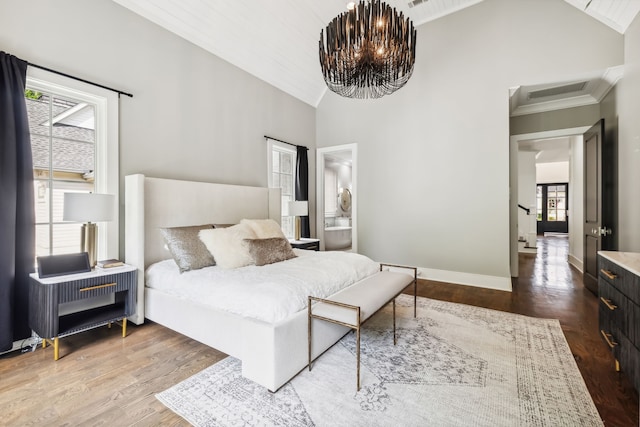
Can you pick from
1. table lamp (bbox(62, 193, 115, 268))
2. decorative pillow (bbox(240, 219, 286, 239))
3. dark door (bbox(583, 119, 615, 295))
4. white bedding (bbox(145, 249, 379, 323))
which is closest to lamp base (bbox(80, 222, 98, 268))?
table lamp (bbox(62, 193, 115, 268))

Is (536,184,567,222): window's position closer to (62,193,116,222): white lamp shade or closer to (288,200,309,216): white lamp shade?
(288,200,309,216): white lamp shade

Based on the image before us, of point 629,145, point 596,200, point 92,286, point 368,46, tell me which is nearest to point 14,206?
point 92,286

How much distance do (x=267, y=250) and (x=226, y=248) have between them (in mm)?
388

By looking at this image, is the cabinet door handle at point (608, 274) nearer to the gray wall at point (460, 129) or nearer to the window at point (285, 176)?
the gray wall at point (460, 129)

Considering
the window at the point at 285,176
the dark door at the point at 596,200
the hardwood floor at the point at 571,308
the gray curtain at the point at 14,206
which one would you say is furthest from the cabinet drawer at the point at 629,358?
the gray curtain at the point at 14,206

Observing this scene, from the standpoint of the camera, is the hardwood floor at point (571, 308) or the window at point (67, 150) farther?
the window at point (67, 150)

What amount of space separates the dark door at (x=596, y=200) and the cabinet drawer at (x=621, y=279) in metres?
1.95

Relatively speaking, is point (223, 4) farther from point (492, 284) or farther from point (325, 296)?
point (492, 284)

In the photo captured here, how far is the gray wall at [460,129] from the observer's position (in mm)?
3525

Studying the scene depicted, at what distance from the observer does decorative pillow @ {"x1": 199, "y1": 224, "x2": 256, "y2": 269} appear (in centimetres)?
260

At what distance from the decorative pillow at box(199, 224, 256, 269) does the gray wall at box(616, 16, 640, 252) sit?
386 centimetres

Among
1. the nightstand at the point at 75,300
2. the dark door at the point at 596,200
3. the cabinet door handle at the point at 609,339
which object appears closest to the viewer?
the cabinet door handle at the point at 609,339

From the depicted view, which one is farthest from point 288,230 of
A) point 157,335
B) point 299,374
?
point 299,374

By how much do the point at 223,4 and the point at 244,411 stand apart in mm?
4018
